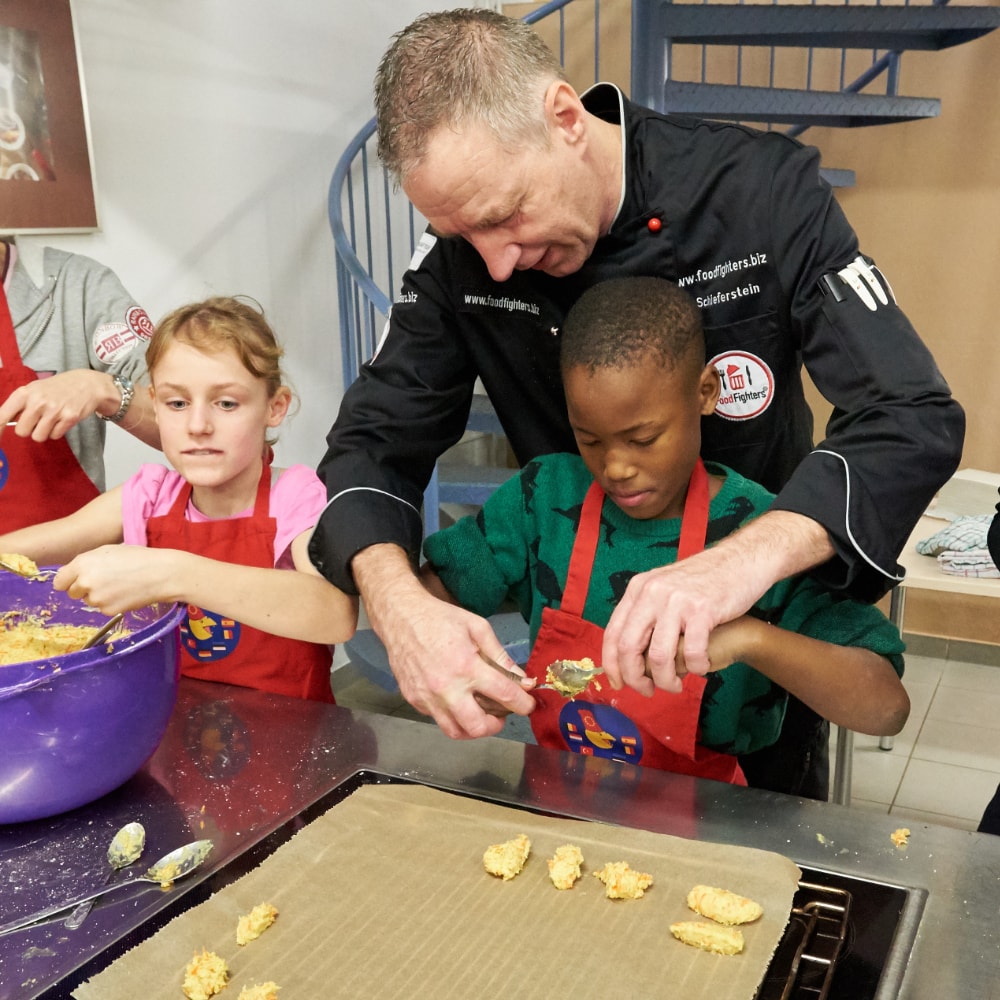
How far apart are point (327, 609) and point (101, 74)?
200cm

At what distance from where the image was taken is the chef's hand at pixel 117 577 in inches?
49.0

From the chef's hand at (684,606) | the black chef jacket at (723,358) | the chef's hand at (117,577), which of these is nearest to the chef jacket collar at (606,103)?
the black chef jacket at (723,358)

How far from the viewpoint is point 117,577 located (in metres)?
1.26

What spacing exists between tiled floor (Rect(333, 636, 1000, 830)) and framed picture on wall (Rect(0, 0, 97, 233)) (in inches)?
74.4

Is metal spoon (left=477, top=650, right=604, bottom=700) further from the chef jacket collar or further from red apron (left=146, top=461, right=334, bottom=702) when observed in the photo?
the chef jacket collar

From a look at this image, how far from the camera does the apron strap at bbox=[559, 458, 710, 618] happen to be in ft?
4.59

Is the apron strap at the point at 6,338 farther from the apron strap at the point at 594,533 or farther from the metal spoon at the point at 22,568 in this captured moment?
the apron strap at the point at 594,533

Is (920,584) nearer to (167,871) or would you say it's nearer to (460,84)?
(460,84)

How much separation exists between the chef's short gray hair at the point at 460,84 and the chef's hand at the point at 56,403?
29.0 inches

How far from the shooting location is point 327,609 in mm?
1512

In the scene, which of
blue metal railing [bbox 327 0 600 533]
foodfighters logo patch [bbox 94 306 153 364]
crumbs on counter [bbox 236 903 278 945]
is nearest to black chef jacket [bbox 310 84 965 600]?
crumbs on counter [bbox 236 903 278 945]

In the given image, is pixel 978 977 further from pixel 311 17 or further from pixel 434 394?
pixel 311 17

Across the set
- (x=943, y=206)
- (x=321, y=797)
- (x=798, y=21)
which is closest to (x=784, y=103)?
(x=798, y=21)

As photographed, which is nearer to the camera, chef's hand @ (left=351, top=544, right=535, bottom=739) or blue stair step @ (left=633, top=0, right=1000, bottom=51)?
chef's hand @ (left=351, top=544, right=535, bottom=739)
